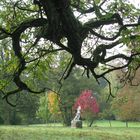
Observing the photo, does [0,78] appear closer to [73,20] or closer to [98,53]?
[98,53]

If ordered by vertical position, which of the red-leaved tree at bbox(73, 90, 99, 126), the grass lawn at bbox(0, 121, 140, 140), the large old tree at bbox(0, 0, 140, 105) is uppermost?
the red-leaved tree at bbox(73, 90, 99, 126)

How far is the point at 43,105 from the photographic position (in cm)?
6391

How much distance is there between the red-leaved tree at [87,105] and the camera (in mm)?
56281

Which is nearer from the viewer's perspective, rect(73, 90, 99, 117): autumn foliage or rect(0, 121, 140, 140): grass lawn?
rect(0, 121, 140, 140): grass lawn

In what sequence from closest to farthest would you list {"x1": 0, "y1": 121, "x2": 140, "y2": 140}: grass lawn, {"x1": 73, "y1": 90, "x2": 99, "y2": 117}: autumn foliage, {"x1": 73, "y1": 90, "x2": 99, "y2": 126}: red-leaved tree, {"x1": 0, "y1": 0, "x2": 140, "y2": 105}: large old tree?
1. {"x1": 0, "y1": 0, "x2": 140, "y2": 105}: large old tree
2. {"x1": 0, "y1": 121, "x2": 140, "y2": 140}: grass lawn
3. {"x1": 73, "y1": 90, "x2": 99, "y2": 126}: red-leaved tree
4. {"x1": 73, "y1": 90, "x2": 99, "y2": 117}: autumn foliage

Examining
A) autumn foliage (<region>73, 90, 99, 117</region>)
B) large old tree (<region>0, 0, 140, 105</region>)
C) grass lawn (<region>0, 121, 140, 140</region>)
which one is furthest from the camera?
autumn foliage (<region>73, 90, 99, 117</region>)

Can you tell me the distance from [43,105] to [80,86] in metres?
6.59

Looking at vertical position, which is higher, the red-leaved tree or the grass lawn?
the red-leaved tree

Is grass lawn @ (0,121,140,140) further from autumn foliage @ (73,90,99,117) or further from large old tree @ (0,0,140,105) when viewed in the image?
autumn foliage @ (73,90,99,117)

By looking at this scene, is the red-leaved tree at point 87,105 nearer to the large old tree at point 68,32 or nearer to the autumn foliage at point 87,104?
the autumn foliage at point 87,104

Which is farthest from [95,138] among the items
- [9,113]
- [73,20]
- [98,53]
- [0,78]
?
[9,113]

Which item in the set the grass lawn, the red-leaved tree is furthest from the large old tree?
the red-leaved tree

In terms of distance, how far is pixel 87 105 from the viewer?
57250mm

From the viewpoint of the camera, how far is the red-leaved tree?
56.3m
